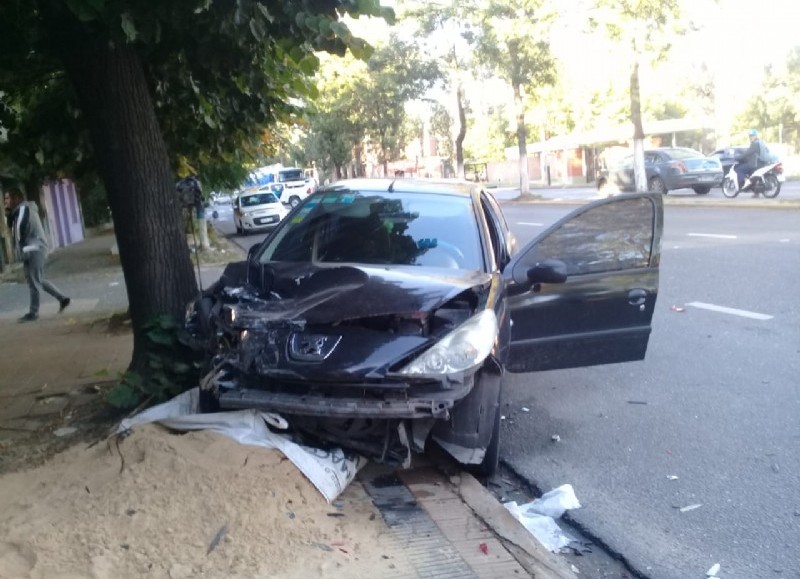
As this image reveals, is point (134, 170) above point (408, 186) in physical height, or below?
above

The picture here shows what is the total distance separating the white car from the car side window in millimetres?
24265

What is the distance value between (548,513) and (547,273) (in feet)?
4.74

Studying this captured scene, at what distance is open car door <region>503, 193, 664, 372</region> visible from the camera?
18.6 feet

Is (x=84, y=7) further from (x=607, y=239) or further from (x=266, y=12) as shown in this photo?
(x=607, y=239)

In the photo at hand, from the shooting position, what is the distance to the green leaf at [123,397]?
18.3ft

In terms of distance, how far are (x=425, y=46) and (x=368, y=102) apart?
6913 mm

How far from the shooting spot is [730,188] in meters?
23.0

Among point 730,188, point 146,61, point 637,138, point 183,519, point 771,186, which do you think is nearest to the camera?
point 183,519

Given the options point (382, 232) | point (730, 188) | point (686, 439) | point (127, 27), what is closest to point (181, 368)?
point (382, 232)

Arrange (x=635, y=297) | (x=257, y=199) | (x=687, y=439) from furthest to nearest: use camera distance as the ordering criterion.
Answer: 1. (x=257, y=199)
2. (x=635, y=297)
3. (x=687, y=439)

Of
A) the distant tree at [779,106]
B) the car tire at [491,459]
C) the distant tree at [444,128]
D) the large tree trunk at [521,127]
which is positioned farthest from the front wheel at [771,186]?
the distant tree at [444,128]

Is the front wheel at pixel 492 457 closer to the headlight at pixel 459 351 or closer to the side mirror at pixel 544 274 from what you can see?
the headlight at pixel 459 351

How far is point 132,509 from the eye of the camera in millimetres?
3895

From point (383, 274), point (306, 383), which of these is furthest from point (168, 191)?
point (306, 383)
